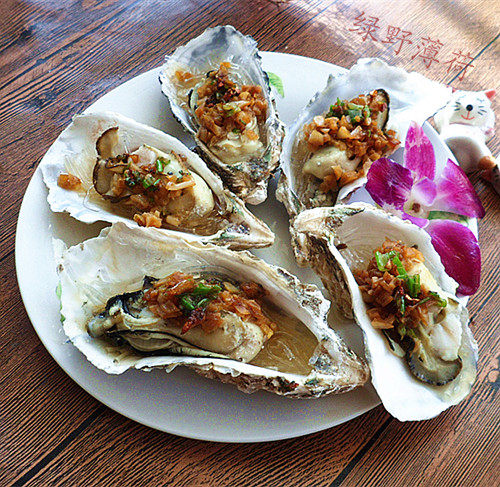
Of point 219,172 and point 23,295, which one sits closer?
point 23,295

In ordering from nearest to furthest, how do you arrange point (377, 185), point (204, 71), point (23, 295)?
point (23, 295)
point (377, 185)
point (204, 71)

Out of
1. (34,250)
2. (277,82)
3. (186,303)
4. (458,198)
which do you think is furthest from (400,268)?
(34,250)

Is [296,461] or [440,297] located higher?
[440,297]

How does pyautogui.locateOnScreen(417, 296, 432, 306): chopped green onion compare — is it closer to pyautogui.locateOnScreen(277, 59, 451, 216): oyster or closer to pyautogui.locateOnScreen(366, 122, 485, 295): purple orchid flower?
pyautogui.locateOnScreen(366, 122, 485, 295): purple orchid flower

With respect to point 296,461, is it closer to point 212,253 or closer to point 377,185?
point 212,253

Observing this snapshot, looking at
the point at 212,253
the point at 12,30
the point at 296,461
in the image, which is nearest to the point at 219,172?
the point at 212,253

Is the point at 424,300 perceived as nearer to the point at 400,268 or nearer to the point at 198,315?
the point at 400,268

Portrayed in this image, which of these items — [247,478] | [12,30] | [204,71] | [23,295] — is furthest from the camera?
[12,30]

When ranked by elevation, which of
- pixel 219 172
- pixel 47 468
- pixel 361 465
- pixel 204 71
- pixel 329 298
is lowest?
pixel 361 465
